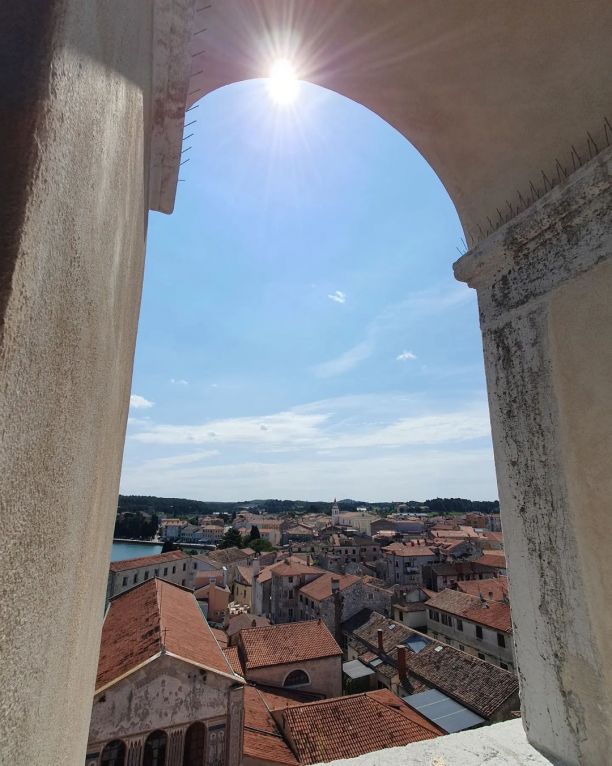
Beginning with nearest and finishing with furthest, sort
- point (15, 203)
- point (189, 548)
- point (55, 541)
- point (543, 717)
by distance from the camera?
point (15, 203), point (55, 541), point (543, 717), point (189, 548)

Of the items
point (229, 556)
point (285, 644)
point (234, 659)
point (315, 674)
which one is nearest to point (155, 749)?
point (234, 659)

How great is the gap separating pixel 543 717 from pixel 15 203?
267cm

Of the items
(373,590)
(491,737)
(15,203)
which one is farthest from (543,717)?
(373,590)

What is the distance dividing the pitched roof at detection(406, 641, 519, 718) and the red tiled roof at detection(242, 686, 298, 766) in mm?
8495

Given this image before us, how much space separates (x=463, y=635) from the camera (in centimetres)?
2825

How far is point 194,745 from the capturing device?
10375mm

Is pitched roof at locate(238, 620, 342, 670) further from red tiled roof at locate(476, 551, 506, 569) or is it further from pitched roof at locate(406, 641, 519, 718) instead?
red tiled roof at locate(476, 551, 506, 569)

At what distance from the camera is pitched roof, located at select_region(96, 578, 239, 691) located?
1070cm

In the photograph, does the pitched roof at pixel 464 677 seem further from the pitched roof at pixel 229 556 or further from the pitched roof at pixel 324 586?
the pitched roof at pixel 229 556

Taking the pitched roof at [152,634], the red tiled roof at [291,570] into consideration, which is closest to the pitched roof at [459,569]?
the red tiled roof at [291,570]

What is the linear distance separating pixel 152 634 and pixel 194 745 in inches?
107

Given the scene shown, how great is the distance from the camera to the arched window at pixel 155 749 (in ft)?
31.6

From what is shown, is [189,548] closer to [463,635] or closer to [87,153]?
[463,635]

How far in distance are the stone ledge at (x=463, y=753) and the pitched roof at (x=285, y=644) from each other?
20426 millimetres
